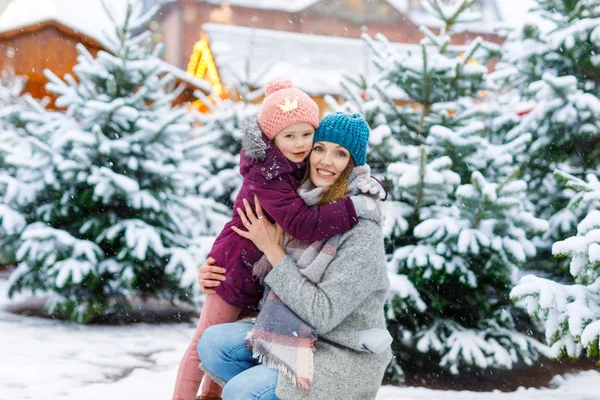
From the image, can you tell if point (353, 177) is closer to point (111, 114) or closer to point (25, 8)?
point (111, 114)

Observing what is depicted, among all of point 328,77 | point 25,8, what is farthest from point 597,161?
point 328,77

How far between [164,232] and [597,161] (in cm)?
427

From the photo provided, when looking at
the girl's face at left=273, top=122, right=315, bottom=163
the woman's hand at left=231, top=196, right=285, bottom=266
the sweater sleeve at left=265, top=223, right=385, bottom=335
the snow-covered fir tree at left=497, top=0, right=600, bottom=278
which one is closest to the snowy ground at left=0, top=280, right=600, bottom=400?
the snow-covered fir tree at left=497, top=0, right=600, bottom=278

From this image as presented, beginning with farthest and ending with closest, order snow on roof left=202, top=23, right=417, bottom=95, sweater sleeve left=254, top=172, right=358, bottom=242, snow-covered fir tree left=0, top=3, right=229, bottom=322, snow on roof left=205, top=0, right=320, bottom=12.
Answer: snow on roof left=205, top=0, right=320, bottom=12, snow on roof left=202, top=23, right=417, bottom=95, snow-covered fir tree left=0, top=3, right=229, bottom=322, sweater sleeve left=254, top=172, right=358, bottom=242

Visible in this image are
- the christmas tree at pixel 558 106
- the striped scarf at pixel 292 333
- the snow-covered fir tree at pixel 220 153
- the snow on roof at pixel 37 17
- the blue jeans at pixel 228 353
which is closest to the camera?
the striped scarf at pixel 292 333

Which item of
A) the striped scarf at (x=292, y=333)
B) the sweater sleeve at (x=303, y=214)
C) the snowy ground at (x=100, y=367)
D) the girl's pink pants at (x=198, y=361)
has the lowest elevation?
the snowy ground at (x=100, y=367)

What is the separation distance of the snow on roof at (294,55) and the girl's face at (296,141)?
16.5 m

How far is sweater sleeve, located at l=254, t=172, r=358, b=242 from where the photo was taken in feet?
7.37

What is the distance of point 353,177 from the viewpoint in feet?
8.13

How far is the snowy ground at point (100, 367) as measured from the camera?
3.89m

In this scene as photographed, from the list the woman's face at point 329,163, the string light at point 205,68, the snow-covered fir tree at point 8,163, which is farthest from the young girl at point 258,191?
the string light at point 205,68

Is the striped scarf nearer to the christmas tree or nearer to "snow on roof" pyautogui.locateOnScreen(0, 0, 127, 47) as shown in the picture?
the christmas tree

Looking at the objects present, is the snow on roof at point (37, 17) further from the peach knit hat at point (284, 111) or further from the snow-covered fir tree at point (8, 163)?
the peach knit hat at point (284, 111)

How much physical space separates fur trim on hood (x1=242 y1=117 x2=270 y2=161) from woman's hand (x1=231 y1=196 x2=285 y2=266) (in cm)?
20
